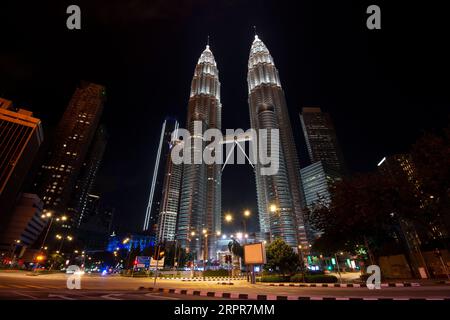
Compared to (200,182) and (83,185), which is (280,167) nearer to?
(200,182)

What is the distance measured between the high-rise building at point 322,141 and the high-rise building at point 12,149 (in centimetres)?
17680

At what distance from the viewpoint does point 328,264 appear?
12206cm

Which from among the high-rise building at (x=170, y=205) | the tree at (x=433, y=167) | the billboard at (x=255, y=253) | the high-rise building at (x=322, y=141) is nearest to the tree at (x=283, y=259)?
the billboard at (x=255, y=253)

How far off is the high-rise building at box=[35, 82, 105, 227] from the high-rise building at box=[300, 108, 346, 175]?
164704 mm

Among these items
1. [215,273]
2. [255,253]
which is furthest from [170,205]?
[255,253]

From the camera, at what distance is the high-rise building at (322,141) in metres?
183

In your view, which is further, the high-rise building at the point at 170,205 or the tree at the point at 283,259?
the high-rise building at the point at 170,205

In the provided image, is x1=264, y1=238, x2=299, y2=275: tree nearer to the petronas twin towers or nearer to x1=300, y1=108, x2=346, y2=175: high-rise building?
the petronas twin towers

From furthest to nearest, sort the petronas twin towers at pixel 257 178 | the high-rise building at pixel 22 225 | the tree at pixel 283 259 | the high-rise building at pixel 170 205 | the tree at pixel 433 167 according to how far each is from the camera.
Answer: the high-rise building at pixel 170 205 < the petronas twin towers at pixel 257 178 < the high-rise building at pixel 22 225 < the tree at pixel 283 259 < the tree at pixel 433 167

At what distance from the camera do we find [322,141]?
7485 inches

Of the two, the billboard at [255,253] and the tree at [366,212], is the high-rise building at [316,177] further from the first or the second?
the billboard at [255,253]

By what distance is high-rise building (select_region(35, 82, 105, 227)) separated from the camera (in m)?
144

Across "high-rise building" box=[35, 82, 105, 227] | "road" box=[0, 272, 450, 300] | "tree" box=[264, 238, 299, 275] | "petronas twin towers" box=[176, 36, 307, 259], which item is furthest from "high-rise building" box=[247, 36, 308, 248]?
"high-rise building" box=[35, 82, 105, 227]
